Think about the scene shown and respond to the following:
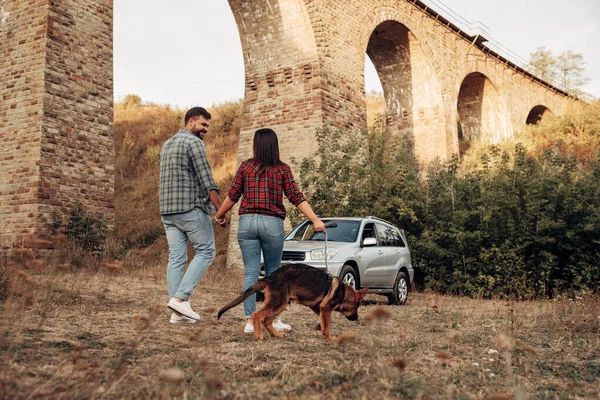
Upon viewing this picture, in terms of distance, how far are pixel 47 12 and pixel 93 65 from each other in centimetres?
140

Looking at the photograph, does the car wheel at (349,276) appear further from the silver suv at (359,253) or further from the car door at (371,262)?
the car door at (371,262)

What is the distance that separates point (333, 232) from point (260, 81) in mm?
8204

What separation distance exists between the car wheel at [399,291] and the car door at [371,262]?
524 mm

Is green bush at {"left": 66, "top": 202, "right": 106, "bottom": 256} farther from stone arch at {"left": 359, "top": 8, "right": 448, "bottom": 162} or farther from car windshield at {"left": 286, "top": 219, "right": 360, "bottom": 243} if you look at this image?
stone arch at {"left": 359, "top": 8, "right": 448, "bottom": 162}

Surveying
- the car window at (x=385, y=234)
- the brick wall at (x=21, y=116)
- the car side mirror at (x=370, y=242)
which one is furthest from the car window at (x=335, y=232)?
the brick wall at (x=21, y=116)

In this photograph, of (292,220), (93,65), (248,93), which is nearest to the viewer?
(93,65)

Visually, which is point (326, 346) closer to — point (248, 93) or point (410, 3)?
point (248, 93)

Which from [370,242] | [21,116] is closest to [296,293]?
[370,242]

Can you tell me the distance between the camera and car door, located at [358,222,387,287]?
9781mm

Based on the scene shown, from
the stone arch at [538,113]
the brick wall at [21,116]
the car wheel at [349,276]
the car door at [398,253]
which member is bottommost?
the car wheel at [349,276]

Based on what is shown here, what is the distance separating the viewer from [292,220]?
45.0ft

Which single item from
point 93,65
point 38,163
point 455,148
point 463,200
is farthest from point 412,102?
point 38,163

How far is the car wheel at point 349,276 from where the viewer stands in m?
9.30

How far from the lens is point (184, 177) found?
5.59 m
